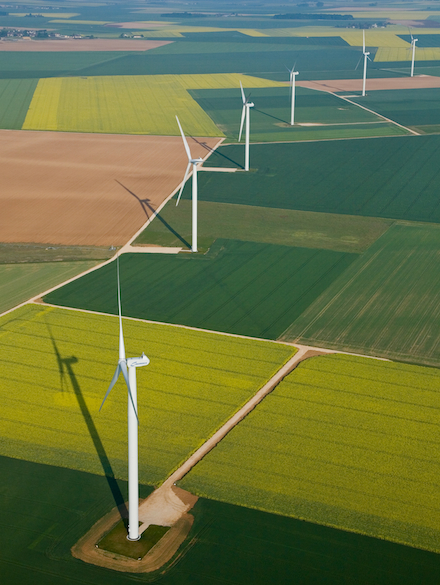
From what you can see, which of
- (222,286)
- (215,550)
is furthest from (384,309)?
(215,550)

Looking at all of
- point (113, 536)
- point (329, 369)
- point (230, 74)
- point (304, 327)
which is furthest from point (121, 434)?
point (230, 74)

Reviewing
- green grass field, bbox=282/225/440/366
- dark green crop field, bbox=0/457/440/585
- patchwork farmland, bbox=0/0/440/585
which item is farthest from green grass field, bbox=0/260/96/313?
dark green crop field, bbox=0/457/440/585

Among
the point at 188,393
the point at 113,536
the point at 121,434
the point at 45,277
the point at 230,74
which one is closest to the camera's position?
the point at 113,536

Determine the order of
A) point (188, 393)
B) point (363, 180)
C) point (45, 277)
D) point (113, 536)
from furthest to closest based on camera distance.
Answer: point (363, 180) → point (45, 277) → point (188, 393) → point (113, 536)

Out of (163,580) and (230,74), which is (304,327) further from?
(230,74)

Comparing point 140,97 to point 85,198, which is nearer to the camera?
point 85,198

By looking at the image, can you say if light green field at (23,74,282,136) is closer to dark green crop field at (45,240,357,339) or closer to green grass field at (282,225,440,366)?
dark green crop field at (45,240,357,339)
